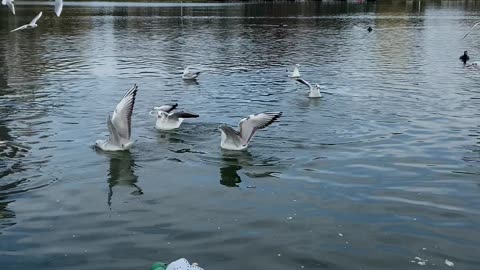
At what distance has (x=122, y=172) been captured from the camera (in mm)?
14641

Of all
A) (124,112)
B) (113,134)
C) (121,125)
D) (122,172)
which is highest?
(124,112)

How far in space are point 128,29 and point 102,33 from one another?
6385mm

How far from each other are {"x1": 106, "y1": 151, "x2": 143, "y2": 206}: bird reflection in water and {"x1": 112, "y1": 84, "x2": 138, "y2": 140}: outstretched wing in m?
0.70

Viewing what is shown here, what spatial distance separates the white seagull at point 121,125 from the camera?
49.0 ft

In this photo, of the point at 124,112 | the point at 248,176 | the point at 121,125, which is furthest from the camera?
the point at 121,125

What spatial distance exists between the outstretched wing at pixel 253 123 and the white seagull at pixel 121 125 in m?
2.74

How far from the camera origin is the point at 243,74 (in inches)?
1241

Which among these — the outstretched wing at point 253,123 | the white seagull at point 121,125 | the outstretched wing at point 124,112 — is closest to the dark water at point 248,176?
the white seagull at point 121,125

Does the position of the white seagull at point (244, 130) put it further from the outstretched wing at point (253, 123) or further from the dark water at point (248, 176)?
the dark water at point (248, 176)

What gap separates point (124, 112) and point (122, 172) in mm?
1462

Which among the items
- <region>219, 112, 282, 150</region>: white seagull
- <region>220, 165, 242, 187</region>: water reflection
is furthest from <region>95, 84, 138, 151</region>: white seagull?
<region>220, 165, 242, 187</region>: water reflection

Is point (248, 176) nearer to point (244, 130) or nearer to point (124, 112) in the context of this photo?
point (244, 130)

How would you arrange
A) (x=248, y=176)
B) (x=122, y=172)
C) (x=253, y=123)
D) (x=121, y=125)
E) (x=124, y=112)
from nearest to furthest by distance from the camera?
1. (x=248, y=176)
2. (x=122, y=172)
3. (x=124, y=112)
4. (x=121, y=125)
5. (x=253, y=123)

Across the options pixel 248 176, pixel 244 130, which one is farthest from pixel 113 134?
pixel 248 176
